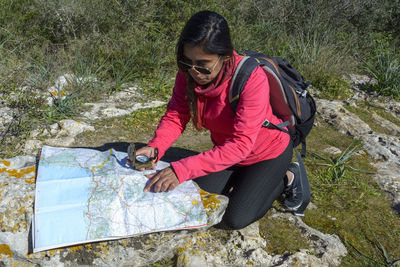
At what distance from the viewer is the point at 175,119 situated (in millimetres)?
2672

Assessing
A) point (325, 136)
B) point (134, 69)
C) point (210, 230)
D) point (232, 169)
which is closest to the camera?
point (210, 230)

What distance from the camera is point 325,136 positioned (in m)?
4.45

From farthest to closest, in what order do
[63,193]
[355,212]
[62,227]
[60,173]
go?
[355,212] → [60,173] → [63,193] → [62,227]

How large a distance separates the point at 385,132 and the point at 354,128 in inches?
18.8

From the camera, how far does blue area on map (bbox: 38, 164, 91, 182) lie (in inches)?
80.7

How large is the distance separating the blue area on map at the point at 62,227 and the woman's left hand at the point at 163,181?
427mm

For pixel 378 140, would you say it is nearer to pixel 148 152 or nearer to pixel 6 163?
pixel 148 152

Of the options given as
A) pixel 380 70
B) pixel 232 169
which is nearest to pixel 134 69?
pixel 232 169

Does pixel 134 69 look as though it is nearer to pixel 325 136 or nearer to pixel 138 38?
pixel 138 38

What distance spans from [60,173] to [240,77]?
1.30m

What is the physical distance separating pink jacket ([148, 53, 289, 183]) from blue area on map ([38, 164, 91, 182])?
0.57 m

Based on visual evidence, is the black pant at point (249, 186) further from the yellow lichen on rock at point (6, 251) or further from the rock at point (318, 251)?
the yellow lichen on rock at point (6, 251)

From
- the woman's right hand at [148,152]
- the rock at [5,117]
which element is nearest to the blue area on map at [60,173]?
the woman's right hand at [148,152]

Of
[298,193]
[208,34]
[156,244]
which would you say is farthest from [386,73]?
[156,244]
